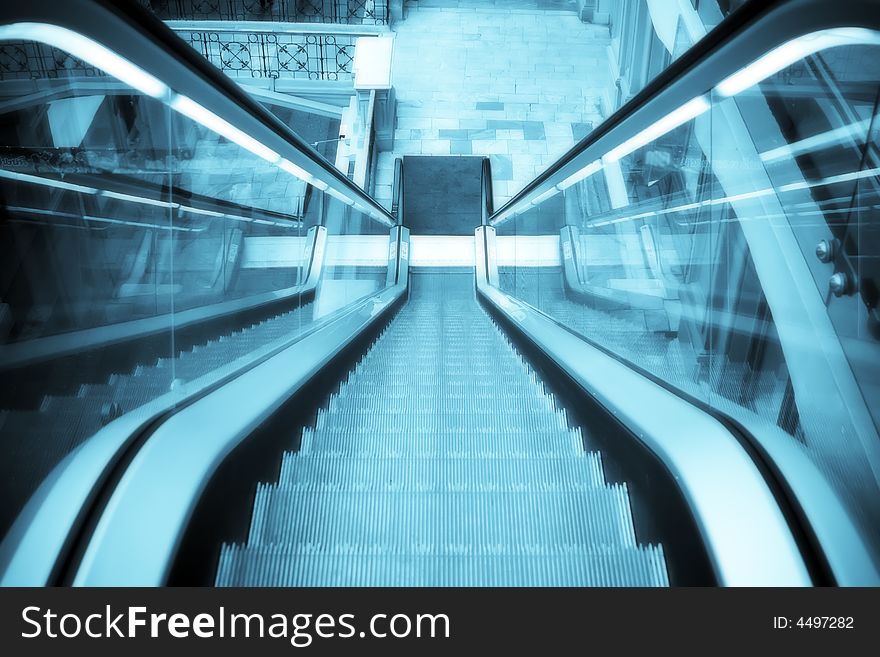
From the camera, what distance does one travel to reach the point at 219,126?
1988 millimetres

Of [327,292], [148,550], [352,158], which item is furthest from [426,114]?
[148,550]

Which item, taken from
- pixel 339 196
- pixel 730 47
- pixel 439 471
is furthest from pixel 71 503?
pixel 339 196

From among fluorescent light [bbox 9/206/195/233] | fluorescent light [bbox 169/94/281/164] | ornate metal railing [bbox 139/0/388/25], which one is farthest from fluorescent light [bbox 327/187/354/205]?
ornate metal railing [bbox 139/0/388/25]

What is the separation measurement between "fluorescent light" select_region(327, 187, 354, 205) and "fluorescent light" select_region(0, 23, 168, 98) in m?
2.34

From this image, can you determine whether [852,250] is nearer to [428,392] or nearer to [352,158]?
[428,392]

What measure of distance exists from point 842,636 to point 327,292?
361 cm

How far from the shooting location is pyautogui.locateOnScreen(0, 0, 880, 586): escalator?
3.59ft

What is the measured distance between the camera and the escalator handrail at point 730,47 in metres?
1.11

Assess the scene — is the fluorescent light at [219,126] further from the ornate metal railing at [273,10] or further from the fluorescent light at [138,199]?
the ornate metal railing at [273,10]

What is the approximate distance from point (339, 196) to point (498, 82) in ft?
30.9

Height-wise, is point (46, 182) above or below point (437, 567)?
above

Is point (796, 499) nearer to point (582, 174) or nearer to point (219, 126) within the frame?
point (219, 126)

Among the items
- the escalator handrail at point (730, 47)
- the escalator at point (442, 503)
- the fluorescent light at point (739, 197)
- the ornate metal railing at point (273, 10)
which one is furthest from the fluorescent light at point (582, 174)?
the ornate metal railing at point (273, 10)

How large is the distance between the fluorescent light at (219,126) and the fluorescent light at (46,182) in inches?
30.2
